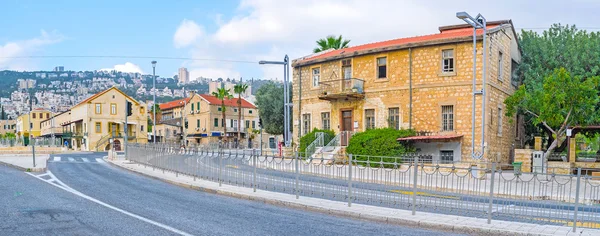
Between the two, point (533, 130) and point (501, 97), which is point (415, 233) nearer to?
point (501, 97)

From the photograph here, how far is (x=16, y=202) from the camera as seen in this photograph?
11.5 meters

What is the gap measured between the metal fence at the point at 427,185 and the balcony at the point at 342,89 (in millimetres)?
14452

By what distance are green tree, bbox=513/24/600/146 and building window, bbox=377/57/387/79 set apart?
29.1ft

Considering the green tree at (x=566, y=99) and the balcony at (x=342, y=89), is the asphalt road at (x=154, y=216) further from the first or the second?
the balcony at (x=342, y=89)

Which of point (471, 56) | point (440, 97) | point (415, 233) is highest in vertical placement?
point (471, 56)

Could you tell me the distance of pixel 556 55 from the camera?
93.6 ft

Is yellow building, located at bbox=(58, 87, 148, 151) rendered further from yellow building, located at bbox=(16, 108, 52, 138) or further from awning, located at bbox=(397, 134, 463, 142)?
awning, located at bbox=(397, 134, 463, 142)

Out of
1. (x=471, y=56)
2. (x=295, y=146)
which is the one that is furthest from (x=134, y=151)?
(x=471, y=56)

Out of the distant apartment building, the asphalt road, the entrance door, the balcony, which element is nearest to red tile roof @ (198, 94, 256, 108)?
the balcony

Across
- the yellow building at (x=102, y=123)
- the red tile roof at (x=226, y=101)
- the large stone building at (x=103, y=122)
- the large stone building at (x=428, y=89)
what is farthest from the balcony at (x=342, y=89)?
the red tile roof at (x=226, y=101)

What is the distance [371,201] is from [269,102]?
1591 inches

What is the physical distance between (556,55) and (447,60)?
745 centimetres

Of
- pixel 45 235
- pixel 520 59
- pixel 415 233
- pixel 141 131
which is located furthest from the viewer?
pixel 141 131

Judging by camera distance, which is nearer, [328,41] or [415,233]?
[415,233]
